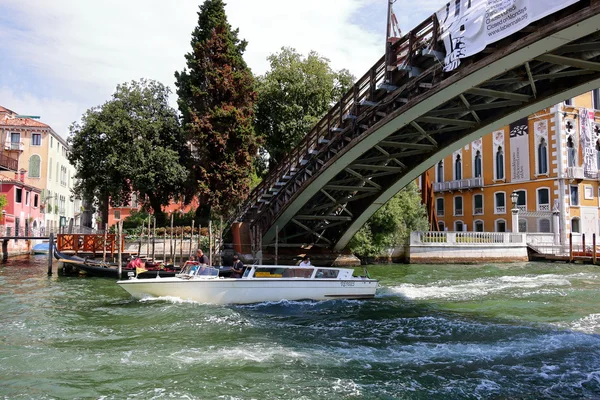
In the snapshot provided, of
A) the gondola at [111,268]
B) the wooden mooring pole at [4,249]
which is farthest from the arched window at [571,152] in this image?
the wooden mooring pole at [4,249]

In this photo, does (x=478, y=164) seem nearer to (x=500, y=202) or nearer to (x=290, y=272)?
(x=500, y=202)

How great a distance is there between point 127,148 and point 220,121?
5022 millimetres

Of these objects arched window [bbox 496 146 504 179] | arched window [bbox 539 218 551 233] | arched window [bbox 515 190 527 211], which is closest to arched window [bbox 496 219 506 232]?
arched window [bbox 515 190 527 211]

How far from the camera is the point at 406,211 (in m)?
27.9

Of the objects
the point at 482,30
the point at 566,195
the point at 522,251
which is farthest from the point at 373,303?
the point at 566,195

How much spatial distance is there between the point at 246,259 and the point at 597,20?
1620 cm

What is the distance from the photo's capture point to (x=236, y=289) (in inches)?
496

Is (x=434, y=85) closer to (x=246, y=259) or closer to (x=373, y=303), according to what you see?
(x=373, y=303)

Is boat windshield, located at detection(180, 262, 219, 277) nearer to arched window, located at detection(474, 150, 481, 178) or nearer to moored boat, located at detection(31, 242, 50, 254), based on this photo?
moored boat, located at detection(31, 242, 50, 254)

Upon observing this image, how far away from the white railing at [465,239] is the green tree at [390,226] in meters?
0.65

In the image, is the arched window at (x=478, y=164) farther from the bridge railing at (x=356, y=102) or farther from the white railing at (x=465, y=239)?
the bridge railing at (x=356, y=102)

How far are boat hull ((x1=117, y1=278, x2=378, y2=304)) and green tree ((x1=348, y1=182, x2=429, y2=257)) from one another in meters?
12.4

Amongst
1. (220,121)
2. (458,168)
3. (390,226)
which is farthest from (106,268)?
(458,168)

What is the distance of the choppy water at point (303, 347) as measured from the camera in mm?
6375
